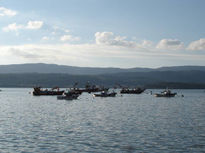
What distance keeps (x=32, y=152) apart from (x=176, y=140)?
17.4 metres

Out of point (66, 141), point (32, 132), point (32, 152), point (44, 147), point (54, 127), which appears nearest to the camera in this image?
point (32, 152)

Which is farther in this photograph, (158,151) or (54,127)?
(54,127)

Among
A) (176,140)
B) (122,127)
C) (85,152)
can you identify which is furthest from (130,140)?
(122,127)

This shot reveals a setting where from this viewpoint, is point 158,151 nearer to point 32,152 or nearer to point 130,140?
point 130,140

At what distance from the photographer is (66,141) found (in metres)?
40.0

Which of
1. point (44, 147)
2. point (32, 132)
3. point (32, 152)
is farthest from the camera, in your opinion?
point (32, 132)

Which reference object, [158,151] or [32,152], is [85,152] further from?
[158,151]

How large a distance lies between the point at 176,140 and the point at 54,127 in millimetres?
19067

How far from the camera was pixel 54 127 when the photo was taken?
170 ft

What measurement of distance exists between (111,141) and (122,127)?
41.3 feet

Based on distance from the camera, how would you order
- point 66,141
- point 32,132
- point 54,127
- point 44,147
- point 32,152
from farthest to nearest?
point 54,127 → point 32,132 → point 66,141 → point 44,147 → point 32,152

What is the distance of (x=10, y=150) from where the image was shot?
1387 inches

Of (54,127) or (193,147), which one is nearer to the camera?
(193,147)

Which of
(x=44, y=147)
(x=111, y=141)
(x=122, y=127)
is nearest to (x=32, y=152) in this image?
(x=44, y=147)
